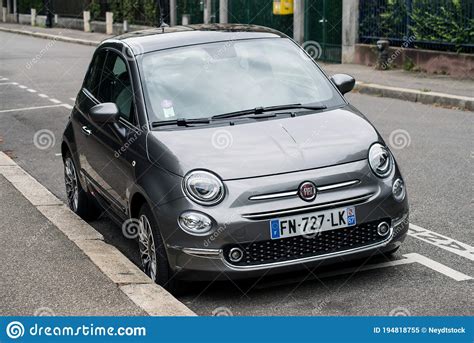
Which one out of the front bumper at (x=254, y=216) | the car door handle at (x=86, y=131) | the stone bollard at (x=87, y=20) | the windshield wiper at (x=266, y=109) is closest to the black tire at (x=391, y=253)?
the front bumper at (x=254, y=216)

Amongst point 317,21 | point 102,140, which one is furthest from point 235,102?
point 317,21

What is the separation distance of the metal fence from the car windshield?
487 inches

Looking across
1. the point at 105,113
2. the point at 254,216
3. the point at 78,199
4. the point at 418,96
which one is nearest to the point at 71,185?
the point at 78,199

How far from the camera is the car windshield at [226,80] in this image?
6.71 m

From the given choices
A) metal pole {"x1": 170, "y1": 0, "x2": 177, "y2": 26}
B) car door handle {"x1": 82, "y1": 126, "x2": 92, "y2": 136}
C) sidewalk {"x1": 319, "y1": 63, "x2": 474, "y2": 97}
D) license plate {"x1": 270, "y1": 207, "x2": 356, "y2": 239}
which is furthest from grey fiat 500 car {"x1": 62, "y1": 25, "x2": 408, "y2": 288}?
metal pole {"x1": 170, "y1": 0, "x2": 177, "y2": 26}

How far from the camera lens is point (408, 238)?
714 cm

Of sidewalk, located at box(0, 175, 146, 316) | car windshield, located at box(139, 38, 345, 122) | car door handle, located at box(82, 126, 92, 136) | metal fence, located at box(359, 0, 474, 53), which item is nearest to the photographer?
sidewalk, located at box(0, 175, 146, 316)

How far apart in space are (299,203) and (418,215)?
248 cm

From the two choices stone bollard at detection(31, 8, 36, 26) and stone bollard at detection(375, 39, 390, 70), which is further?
stone bollard at detection(31, 8, 36, 26)

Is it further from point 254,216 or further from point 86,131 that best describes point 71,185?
point 254,216

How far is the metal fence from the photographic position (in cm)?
1902

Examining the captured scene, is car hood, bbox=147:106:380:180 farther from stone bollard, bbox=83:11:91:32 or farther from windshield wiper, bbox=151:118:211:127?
stone bollard, bbox=83:11:91:32

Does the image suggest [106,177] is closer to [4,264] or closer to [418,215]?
[4,264]

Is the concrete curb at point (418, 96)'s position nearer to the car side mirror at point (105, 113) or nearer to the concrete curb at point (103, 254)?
the concrete curb at point (103, 254)
